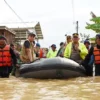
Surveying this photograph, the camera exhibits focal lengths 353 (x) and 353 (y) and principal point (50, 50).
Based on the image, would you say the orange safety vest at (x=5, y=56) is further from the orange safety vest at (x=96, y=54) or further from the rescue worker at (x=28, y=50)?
the orange safety vest at (x=96, y=54)

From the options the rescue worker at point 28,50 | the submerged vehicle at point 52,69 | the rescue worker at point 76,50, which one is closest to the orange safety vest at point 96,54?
the submerged vehicle at point 52,69

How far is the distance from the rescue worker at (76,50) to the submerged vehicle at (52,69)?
0.81m

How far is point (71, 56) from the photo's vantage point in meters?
9.12

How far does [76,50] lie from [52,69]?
1.33 meters

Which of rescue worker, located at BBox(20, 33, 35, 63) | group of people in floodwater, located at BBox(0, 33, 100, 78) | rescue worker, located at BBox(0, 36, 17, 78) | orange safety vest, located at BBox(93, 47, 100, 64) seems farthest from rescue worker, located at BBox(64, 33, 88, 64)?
rescue worker, located at BBox(0, 36, 17, 78)

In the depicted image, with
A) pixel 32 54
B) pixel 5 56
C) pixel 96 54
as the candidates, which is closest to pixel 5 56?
pixel 5 56

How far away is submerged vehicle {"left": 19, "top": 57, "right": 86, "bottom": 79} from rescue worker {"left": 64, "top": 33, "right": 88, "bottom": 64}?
2.65 feet

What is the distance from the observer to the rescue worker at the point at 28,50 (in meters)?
8.35

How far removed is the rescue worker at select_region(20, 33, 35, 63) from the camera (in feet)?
27.4

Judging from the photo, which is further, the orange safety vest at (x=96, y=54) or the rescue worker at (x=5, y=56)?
the orange safety vest at (x=96, y=54)

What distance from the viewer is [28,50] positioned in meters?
8.38

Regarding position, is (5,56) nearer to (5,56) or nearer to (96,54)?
(5,56)

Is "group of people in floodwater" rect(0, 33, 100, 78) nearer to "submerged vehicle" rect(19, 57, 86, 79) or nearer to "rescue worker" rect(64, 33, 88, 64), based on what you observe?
"rescue worker" rect(64, 33, 88, 64)

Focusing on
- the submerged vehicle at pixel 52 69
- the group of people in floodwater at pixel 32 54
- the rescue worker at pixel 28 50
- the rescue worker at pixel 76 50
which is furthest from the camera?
→ the rescue worker at pixel 76 50
